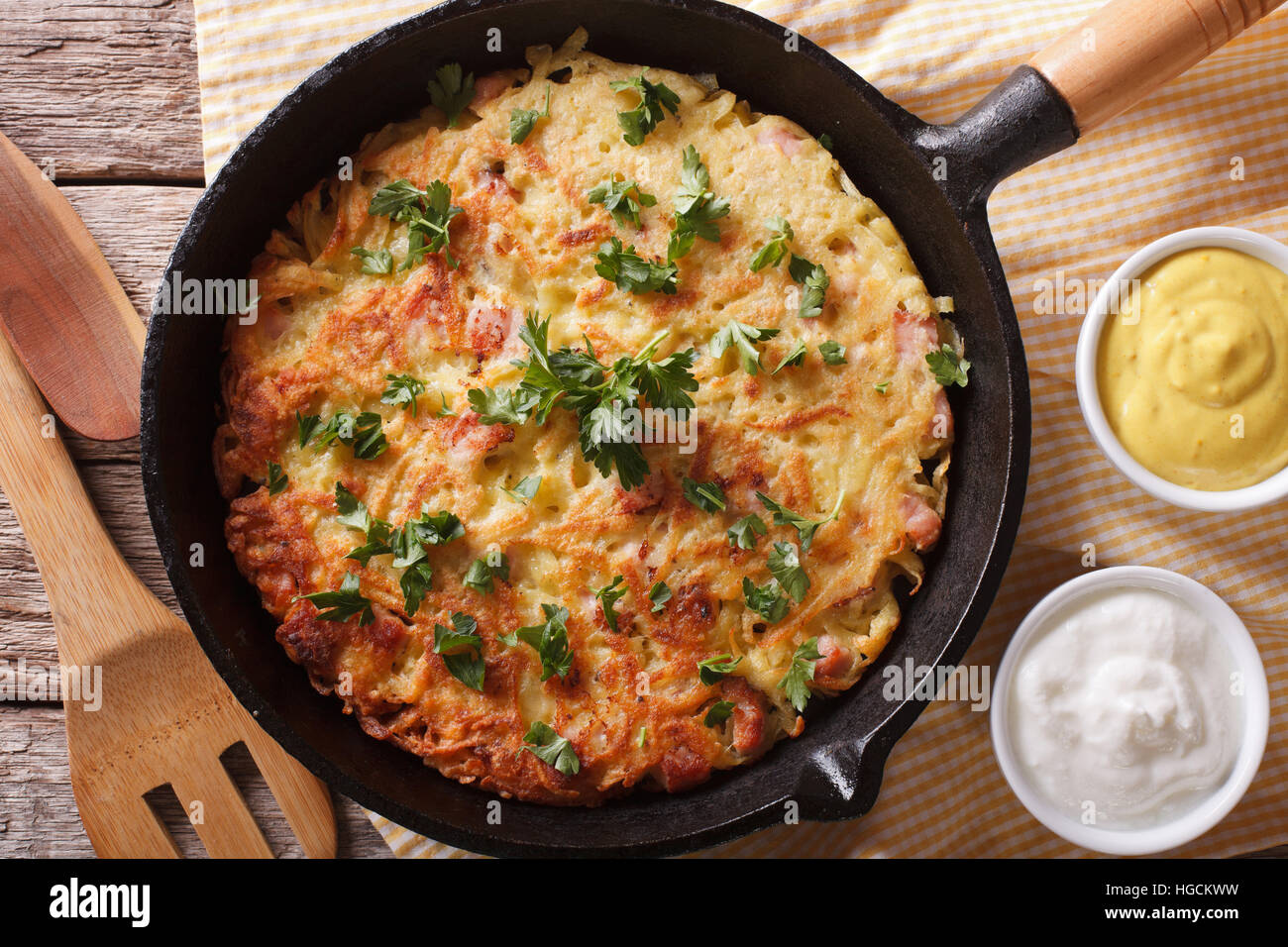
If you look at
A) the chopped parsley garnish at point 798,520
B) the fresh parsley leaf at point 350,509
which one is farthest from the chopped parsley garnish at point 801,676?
the fresh parsley leaf at point 350,509

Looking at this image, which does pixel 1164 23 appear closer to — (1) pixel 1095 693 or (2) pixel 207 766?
(1) pixel 1095 693

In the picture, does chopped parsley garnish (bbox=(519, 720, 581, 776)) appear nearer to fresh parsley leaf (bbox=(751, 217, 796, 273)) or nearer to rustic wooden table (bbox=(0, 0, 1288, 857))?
rustic wooden table (bbox=(0, 0, 1288, 857))

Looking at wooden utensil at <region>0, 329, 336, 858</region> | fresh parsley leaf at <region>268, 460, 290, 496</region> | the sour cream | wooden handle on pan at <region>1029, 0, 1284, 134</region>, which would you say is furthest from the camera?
wooden utensil at <region>0, 329, 336, 858</region>

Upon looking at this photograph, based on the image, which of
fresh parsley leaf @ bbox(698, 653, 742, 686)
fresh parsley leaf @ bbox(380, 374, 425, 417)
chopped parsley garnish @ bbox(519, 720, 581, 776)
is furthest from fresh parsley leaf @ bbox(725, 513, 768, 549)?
fresh parsley leaf @ bbox(380, 374, 425, 417)

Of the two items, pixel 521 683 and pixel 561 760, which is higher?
pixel 521 683

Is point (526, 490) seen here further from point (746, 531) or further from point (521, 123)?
point (521, 123)
